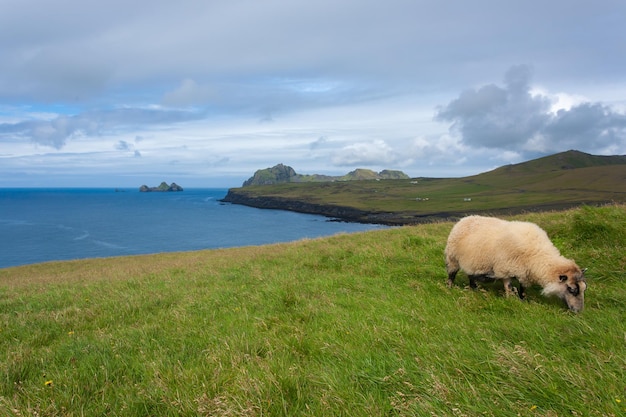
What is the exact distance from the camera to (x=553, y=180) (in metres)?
193

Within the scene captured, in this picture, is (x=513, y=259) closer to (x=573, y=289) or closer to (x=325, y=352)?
(x=573, y=289)

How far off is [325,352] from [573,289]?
18.3ft

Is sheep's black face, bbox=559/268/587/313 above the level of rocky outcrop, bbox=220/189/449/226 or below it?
above

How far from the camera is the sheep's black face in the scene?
273 inches

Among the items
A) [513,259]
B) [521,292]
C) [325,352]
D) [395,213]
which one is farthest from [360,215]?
[325,352]

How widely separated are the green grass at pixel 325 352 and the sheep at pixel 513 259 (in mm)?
445

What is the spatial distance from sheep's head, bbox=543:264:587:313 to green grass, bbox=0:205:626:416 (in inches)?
9.5

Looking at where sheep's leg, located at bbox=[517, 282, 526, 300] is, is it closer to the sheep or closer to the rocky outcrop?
the sheep

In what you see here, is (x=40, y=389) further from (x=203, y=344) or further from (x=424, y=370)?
(x=424, y=370)

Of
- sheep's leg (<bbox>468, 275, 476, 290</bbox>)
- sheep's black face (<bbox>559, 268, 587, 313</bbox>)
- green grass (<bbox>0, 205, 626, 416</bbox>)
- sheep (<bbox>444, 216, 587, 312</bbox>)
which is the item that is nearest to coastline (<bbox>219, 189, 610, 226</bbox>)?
sheep (<bbox>444, 216, 587, 312</bbox>)

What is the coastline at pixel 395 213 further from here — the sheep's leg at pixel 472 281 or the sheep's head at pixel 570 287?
the sheep's head at pixel 570 287

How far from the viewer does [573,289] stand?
23.1ft

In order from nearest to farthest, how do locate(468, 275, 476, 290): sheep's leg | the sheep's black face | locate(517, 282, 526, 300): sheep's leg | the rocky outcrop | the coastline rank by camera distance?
the sheep's black face → locate(517, 282, 526, 300): sheep's leg → locate(468, 275, 476, 290): sheep's leg → the coastline → the rocky outcrop

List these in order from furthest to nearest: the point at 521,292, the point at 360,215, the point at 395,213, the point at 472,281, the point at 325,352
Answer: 1. the point at 360,215
2. the point at 395,213
3. the point at 472,281
4. the point at 521,292
5. the point at 325,352
